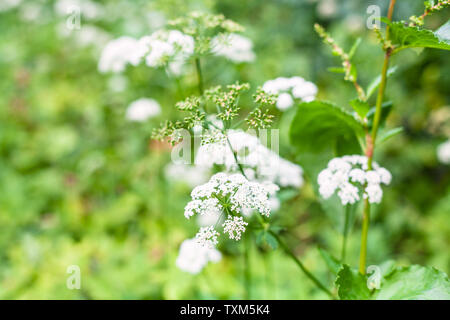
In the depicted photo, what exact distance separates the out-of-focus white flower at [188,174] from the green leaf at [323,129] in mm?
1288

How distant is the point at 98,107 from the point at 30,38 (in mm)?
1871

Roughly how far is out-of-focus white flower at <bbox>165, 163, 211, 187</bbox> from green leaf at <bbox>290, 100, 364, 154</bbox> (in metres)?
1.29

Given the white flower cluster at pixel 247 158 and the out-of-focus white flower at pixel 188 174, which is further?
the out-of-focus white flower at pixel 188 174

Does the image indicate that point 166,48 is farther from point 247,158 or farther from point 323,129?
point 323,129

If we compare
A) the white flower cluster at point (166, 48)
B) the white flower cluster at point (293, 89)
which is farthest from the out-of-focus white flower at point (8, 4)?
the white flower cluster at point (293, 89)

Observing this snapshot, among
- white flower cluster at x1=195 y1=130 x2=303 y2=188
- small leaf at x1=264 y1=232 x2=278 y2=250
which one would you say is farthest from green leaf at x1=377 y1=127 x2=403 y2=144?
small leaf at x1=264 y1=232 x2=278 y2=250

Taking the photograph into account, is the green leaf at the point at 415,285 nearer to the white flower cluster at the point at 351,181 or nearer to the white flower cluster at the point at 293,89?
the white flower cluster at the point at 351,181

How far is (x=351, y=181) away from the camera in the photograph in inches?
53.1

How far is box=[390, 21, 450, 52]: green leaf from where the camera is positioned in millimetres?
1057

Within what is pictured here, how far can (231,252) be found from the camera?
3.04 m

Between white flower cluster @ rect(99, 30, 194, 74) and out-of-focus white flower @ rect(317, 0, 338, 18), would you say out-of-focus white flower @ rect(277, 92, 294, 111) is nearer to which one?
white flower cluster @ rect(99, 30, 194, 74)

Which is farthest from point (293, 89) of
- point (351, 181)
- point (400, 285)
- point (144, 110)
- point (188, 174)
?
point (188, 174)

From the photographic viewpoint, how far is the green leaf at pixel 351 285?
3.87 ft

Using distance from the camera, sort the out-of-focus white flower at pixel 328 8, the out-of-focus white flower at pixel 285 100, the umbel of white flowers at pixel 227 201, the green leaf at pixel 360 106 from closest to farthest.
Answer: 1. the umbel of white flowers at pixel 227 201
2. the green leaf at pixel 360 106
3. the out-of-focus white flower at pixel 285 100
4. the out-of-focus white flower at pixel 328 8
